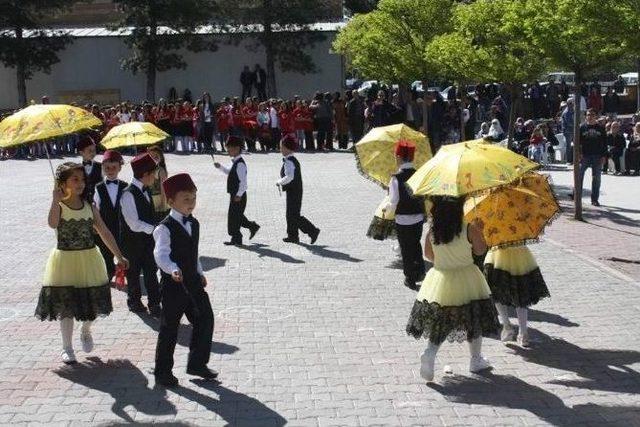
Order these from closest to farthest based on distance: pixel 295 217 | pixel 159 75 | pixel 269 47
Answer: pixel 295 217 → pixel 269 47 → pixel 159 75

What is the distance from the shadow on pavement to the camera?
670cm

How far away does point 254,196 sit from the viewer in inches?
744

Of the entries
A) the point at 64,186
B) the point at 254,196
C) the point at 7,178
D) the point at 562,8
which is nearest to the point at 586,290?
the point at 562,8

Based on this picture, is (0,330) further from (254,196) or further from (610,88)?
(610,88)

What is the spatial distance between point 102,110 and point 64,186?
23.0 metres

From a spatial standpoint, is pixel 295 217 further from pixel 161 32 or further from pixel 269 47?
pixel 161 32

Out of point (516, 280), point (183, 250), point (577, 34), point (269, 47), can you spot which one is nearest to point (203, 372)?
point (183, 250)

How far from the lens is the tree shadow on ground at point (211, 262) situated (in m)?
12.3

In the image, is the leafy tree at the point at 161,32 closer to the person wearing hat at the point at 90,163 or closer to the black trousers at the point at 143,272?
the person wearing hat at the point at 90,163

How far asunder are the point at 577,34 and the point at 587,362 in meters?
6.76

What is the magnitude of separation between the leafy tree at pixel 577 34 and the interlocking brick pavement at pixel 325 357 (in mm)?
2966

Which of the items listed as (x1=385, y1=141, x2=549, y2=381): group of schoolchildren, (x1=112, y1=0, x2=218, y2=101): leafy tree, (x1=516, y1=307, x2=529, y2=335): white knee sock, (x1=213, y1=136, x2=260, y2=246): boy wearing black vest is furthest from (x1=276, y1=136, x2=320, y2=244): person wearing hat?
(x1=112, y1=0, x2=218, y2=101): leafy tree

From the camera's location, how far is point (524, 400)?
7.08m

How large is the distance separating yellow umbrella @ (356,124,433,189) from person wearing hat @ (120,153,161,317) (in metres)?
3.32
